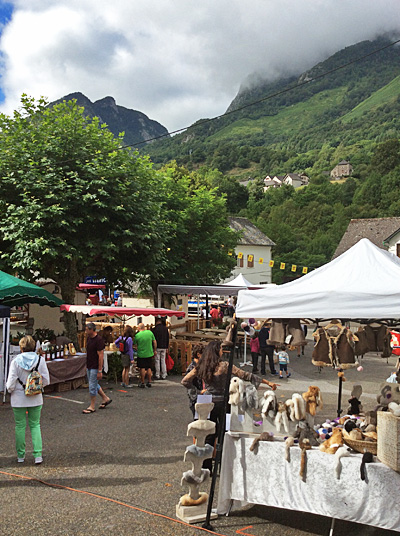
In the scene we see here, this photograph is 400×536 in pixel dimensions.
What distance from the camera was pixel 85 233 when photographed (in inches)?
604

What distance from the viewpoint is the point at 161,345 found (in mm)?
13875

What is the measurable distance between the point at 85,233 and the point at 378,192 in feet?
268

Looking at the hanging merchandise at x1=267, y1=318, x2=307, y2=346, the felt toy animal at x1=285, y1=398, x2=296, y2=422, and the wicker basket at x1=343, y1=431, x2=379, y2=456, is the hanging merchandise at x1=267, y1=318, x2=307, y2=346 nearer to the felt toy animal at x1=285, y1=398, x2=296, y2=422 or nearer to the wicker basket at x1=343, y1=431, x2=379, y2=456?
the felt toy animal at x1=285, y1=398, x2=296, y2=422

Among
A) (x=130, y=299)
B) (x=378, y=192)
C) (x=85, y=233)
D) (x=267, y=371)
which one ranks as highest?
(x=378, y=192)

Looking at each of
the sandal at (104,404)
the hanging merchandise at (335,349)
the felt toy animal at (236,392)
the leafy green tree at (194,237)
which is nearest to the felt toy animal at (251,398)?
the felt toy animal at (236,392)

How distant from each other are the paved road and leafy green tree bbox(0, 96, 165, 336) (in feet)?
17.1

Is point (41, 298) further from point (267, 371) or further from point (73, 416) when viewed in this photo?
point (267, 371)

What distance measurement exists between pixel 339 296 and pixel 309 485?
2.01 meters

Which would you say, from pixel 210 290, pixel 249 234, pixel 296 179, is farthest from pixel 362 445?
pixel 296 179

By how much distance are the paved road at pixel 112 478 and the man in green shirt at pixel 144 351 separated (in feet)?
5.52

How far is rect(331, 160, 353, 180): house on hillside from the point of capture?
120 metres

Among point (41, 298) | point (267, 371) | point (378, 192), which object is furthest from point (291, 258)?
point (41, 298)

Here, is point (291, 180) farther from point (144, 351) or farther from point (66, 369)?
point (66, 369)

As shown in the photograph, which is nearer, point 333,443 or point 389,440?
point 389,440
